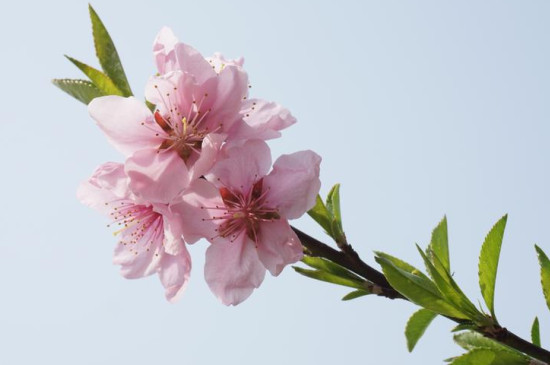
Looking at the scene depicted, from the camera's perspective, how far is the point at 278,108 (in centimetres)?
148

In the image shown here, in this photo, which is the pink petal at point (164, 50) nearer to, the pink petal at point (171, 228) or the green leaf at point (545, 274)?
the pink petal at point (171, 228)

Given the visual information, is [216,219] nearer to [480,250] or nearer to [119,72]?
[119,72]

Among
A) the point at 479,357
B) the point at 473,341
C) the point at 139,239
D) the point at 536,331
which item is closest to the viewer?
the point at 479,357

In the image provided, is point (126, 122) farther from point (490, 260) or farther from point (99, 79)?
point (490, 260)

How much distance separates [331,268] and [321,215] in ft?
0.50

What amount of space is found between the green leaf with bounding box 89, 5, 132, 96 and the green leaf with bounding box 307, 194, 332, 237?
0.62 meters

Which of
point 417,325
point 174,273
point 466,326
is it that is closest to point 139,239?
point 174,273

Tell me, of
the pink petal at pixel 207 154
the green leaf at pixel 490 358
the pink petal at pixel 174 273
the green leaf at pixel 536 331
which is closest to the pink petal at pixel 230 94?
the pink petal at pixel 207 154

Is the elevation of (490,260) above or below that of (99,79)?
below

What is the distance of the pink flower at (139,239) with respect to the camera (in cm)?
159

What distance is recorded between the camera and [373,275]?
1496mm

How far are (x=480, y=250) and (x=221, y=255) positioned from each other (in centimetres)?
70

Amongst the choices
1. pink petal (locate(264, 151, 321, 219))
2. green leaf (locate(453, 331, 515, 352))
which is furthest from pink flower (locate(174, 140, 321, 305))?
green leaf (locate(453, 331, 515, 352))

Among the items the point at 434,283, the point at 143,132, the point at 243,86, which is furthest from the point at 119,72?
the point at 434,283
